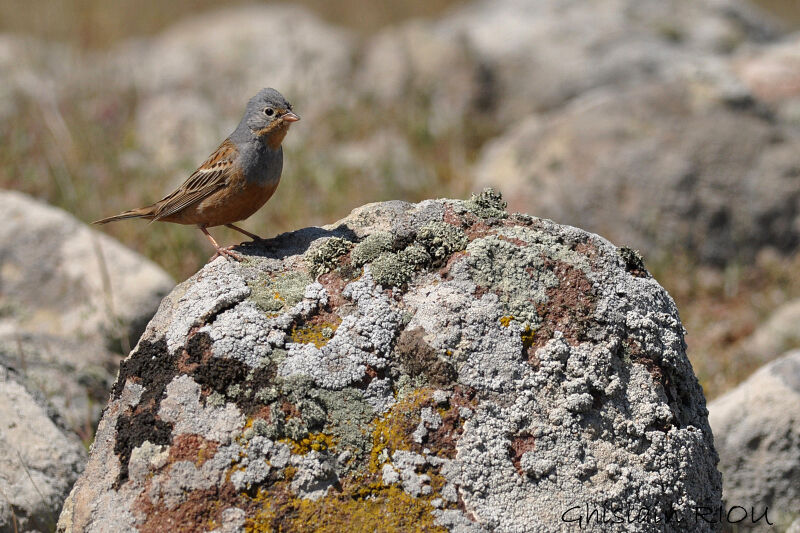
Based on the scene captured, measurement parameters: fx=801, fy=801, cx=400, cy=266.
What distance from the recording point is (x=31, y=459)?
16.2 ft

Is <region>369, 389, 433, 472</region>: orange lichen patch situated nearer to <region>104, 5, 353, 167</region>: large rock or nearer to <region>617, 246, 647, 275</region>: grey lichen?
<region>617, 246, 647, 275</region>: grey lichen

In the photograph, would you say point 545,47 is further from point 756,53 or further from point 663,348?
point 663,348

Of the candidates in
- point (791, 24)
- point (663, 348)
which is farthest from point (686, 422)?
point (791, 24)

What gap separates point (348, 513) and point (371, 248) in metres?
1.39

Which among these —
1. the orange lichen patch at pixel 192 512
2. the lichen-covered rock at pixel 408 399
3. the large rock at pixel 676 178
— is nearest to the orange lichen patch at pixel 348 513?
the lichen-covered rock at pixel 408 399

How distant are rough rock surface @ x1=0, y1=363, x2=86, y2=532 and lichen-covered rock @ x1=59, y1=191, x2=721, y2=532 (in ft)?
3.68

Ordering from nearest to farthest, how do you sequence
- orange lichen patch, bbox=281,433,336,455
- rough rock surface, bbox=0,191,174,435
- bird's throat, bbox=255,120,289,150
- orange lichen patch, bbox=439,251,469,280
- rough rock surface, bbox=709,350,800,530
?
orange lichen patch, bbox=281,433,336,455 < orange lichen patch, bbox=439,251,469,280 < bird's throat, bbox=255,120,289,150 < rough rock surface, bbox=709,350,800,530 < rough rock surface, bbox=0,191,174,435

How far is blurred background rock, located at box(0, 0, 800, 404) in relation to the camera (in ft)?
32.0

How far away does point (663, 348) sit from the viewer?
4.07 m

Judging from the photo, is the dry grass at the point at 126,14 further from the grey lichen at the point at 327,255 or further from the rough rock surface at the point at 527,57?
the grey lichen at the point at 327,255

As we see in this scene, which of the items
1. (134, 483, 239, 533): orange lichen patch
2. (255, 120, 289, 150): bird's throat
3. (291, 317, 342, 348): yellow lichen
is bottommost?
(134, 483, 239, 533): orange lichen patch

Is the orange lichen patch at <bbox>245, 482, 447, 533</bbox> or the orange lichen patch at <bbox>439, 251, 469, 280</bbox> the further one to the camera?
the orange lichen patch at <bbox>439, 251, 469, 280</bbox>

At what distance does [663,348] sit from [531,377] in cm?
78

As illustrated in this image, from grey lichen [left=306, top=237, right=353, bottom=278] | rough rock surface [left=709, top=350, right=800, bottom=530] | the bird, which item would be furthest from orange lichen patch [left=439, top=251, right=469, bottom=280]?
rough rock surface [left=709, top=350, right=800, bottom=530]
